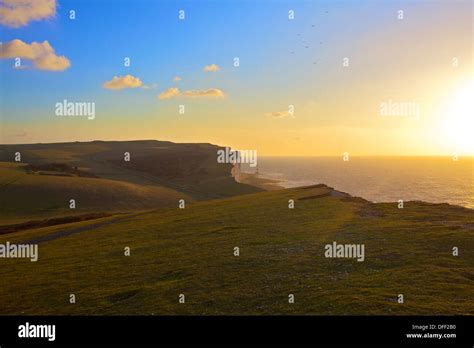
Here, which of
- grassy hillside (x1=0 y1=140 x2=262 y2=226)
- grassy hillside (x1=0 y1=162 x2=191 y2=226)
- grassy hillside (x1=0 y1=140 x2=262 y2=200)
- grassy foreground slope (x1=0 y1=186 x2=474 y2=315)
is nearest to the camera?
grassy foreground slope (x1=0 y1=186 x2=474 y2=315)

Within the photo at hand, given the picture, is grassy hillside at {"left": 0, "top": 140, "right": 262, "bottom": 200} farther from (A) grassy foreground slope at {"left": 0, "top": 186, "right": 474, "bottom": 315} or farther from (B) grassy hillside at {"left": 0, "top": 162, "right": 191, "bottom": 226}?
(A) grassy foreground slope at {"left": 0, "top": 186, "right": 474, "bottom": 315}

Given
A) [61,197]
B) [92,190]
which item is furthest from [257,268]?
[92,190]

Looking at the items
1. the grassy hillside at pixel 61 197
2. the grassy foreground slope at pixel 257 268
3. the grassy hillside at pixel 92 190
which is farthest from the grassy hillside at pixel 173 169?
the grassy foreground slope at pixel 257 268

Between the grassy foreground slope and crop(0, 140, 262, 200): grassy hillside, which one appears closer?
the grassy foreground slope

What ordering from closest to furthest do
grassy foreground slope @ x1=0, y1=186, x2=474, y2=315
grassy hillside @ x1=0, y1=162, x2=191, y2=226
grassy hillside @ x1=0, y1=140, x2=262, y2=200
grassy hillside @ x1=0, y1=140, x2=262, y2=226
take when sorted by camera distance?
grassy foreground slope @ x1=0, y1=186, x2=474, y2=315 < grassy hillside @ x1=0, y1=162, x2=191, y2=226 < grassy hillside @ x1=0, y1=140, x2=262, y2=226 < grassy hillside @ x1=0, y1=140, x2=262, y2=200

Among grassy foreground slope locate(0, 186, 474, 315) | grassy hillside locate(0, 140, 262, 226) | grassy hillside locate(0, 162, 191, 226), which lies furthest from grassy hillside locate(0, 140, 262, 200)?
grassy foreground slope locate(0, 186, 474, 315)

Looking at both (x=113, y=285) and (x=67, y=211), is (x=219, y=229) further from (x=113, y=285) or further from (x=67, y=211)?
(x=67, y=211)

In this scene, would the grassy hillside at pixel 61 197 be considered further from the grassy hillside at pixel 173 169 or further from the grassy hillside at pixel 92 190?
the grassy hillside at pixel 173 169

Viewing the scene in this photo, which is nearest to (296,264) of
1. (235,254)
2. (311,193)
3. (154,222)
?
(235,254)

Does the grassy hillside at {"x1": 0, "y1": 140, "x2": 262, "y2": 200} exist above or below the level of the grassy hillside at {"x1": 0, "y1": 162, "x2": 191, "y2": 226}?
above
